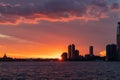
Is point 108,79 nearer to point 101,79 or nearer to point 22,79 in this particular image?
point 101,79

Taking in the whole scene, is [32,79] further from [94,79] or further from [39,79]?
[94,79]

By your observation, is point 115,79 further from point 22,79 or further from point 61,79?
point 22,79

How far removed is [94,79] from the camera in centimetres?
11612

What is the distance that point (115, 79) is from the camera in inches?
4609

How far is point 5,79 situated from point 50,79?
12269 mm

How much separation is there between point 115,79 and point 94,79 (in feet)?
18.9

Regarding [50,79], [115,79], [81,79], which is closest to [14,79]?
[50,79]

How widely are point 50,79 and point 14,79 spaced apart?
9992 millimetres

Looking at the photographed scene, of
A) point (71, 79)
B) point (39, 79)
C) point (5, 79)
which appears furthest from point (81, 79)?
point (5, 79)

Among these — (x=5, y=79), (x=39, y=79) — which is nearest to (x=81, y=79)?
(x=39, y=79)

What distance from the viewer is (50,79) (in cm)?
11806

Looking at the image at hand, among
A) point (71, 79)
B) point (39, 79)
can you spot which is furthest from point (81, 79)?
point (39, 79)

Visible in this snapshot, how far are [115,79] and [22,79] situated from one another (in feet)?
82.0

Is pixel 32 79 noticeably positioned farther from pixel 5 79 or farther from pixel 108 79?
pixel 108 79
